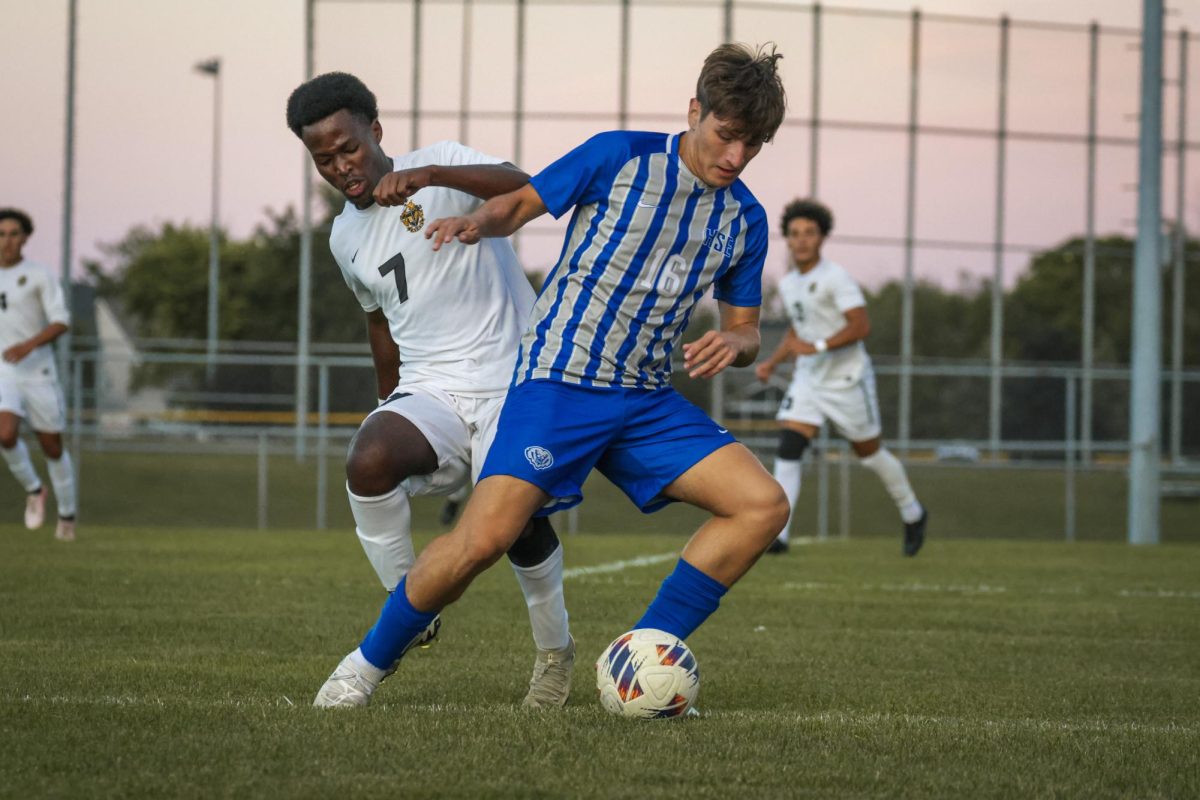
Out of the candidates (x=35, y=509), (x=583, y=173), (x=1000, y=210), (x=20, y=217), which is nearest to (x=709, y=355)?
(x=583, y=173)

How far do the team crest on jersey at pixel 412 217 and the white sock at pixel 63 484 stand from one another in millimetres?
7577

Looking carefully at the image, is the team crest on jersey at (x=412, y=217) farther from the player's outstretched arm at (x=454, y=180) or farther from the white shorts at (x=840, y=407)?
the white shorts at (x=840, y=407)

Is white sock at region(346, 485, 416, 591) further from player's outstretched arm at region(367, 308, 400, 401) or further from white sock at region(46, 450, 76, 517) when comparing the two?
white sock at region(46, 450, 76, 517)

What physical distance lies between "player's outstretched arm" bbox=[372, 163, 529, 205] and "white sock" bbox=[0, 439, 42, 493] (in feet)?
26.5

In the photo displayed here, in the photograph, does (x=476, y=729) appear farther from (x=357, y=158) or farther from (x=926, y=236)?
(x=926, y=236)

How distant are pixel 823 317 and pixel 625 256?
756 centimetres

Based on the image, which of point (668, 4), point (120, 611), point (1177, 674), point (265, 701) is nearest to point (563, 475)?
point (265, 701)

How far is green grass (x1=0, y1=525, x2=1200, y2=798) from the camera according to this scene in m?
3.41

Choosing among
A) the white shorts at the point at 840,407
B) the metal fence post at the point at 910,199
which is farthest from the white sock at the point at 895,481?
the metal fence post at the point at 910,199

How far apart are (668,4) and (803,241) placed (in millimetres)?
14376

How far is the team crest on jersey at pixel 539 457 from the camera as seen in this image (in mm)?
4207

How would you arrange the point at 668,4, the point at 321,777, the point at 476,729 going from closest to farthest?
the point at 321,777, the point at 476,729, the point at 668,4

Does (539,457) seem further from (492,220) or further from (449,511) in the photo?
(449,511)

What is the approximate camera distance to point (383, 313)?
523 centimetres
